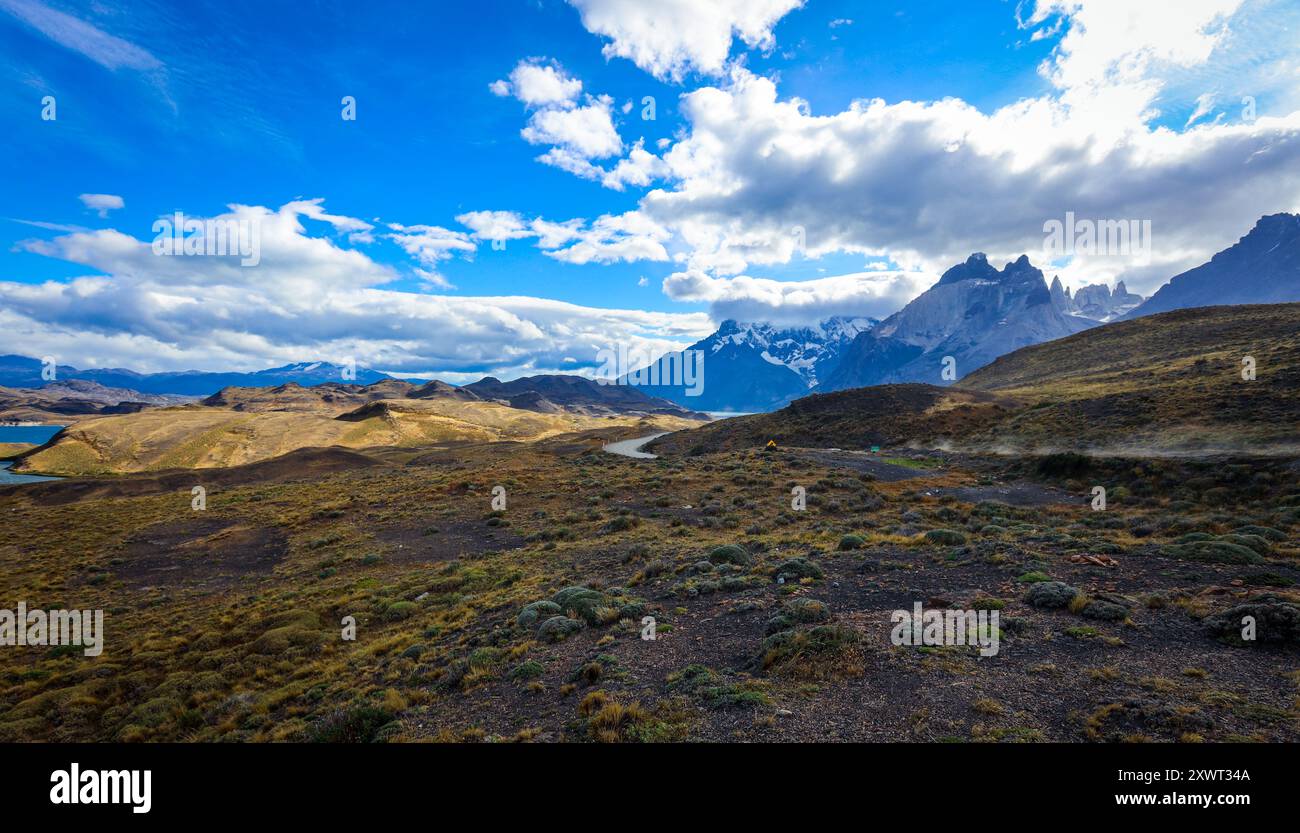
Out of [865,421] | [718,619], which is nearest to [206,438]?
[865,421]

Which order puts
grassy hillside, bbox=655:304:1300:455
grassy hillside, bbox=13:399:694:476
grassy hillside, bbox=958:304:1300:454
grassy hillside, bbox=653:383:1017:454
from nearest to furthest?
grassy hillside, bbox=958:304:1300:454 → grassy hillside, bbox=655:304:1300:455 → grassy hillside, bbox=653:383:1017:454 → grassy hillside, bbox=13:399:694:476

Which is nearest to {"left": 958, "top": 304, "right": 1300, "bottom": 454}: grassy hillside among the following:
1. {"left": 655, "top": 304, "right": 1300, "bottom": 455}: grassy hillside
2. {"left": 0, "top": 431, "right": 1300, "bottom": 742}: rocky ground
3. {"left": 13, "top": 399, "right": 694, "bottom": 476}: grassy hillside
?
{"left": 655, "top": 304, "right": 1300, "bottom": 455}: grassy hillside

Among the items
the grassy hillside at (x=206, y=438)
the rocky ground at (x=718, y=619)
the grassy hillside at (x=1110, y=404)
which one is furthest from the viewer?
the grassy hillside at (x=206, y=438)

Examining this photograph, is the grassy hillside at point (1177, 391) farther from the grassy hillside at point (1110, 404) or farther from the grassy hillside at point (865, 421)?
the grassy hillside at point (865, 421)

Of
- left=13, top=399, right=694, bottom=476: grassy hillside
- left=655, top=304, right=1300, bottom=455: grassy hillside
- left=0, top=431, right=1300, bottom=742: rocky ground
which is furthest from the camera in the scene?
left=13, top=399, right=694, bottom=476: grassy hillside

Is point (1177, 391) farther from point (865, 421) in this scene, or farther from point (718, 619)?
point (718, 619)

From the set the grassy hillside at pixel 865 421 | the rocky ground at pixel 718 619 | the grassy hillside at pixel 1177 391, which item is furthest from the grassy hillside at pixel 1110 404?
the rocky ground at pixel 718 619

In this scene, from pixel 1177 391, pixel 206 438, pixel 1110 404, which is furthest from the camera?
pixel 206 438

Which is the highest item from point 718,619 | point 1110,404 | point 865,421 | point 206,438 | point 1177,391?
point 1177,391

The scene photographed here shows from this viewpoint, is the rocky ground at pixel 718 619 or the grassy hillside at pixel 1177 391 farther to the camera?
the grassy hillside at pixel 1177 391

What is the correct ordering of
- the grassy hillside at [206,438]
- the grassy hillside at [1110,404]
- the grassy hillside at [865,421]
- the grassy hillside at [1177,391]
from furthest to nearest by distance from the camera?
the grassy hillside at [206,438] < the grassy hillside at [865,421] < the grassy hillside at [1110,404] < the grassy hillside at [1177,391]

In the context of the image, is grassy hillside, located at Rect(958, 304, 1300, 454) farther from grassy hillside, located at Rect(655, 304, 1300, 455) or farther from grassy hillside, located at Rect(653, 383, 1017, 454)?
grassy hillside, located at Rect(653, 383, 1017, 454)
